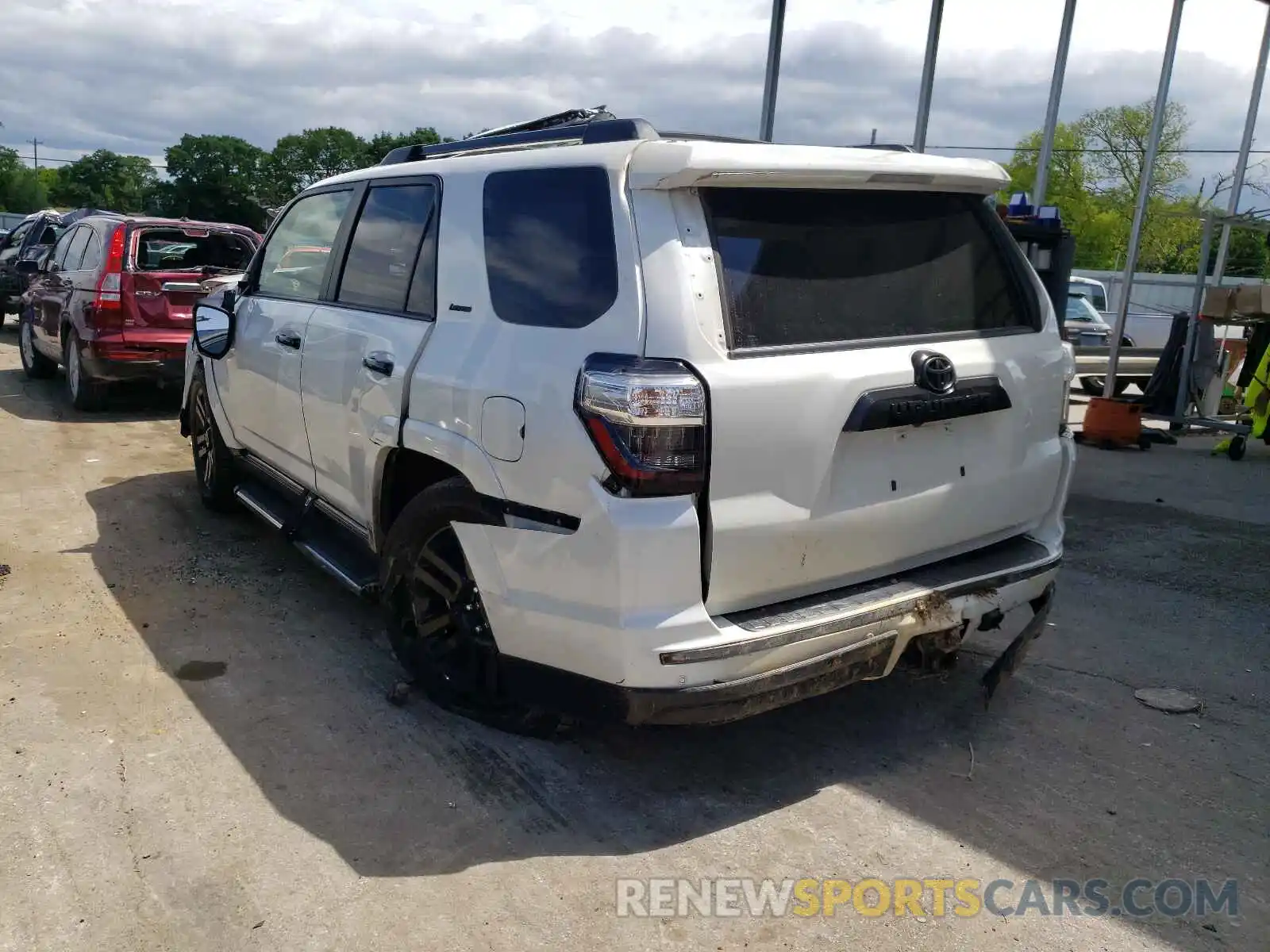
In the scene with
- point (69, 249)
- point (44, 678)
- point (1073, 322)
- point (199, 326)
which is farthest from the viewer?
point (1073, 322)

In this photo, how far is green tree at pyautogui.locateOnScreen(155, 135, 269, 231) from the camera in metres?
50.7

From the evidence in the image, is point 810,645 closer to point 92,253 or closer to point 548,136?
point 548,136

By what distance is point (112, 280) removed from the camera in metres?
9.06

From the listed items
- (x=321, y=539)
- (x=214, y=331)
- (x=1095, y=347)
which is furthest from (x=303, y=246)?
(x=1095, y=347)

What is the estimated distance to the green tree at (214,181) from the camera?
166 ft

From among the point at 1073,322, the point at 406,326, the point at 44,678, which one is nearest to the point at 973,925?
the point at 406,326

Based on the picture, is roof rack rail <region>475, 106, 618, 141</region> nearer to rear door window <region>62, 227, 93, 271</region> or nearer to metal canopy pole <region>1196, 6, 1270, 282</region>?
rear door window <region>62, 227, 93, 271</region>

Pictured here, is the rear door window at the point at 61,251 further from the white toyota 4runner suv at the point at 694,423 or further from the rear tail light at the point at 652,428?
the rear tail light at the point at 652,428

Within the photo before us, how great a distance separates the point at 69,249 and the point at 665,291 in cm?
980

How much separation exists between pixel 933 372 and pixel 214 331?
4.07 m

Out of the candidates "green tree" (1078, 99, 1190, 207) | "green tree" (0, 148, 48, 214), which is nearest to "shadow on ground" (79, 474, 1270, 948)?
"green tree" (1078, 99, 1190, 207)

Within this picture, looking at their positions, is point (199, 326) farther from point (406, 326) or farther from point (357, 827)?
point (357, 827)

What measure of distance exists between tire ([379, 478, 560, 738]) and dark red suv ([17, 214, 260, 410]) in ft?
21.4

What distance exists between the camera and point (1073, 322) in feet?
49.4
